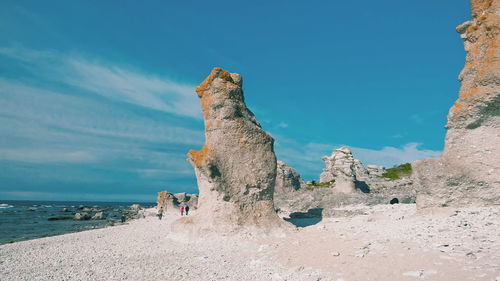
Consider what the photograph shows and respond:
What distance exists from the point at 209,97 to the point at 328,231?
8.52 meters

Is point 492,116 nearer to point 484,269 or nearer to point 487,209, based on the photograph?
point 487,209

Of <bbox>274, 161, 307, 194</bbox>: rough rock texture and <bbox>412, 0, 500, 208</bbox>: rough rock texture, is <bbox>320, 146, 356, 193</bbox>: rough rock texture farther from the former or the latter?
<bbox>412, 0, 500, 208</bbox>: rough rock texture

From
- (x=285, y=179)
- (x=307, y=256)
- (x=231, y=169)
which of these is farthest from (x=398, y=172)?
(x=307, y=256)

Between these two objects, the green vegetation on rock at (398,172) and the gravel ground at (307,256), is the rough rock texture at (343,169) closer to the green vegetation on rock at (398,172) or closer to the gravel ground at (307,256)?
the green vegetation on rock at (398,172)

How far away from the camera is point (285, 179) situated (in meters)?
34.3

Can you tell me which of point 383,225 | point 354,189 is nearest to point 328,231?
point 383,225

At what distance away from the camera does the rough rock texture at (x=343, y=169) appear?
28109mm

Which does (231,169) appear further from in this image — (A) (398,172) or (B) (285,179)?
(A) (398,172)

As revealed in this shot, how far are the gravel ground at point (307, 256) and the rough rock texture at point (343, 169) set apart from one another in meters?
13.2

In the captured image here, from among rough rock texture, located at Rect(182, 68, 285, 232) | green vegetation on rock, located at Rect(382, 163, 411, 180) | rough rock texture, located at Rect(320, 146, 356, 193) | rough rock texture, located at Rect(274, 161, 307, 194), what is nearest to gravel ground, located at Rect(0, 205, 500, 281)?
rough rock texture, located at Rect(182, 68, 285, 232)

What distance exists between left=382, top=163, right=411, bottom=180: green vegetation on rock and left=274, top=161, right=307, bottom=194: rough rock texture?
36.8ft

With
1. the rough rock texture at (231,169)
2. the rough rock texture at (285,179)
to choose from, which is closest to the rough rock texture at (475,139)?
the rough rock texture at (231,169)

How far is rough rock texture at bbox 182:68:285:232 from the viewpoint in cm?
1504

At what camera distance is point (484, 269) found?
6988 millimetres
